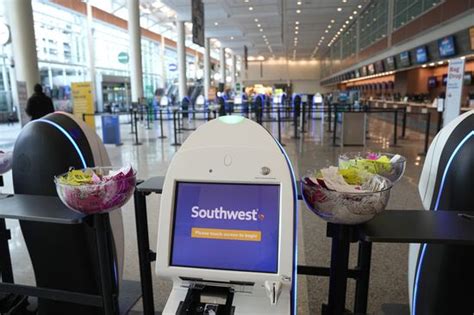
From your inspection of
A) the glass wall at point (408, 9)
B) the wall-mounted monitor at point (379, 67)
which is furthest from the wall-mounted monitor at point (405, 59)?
the wall-mounted monitor at point (379, 67)

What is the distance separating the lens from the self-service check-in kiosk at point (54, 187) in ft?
6.44

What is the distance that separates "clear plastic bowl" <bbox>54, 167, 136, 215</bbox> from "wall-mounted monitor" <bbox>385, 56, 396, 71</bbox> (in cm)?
1520

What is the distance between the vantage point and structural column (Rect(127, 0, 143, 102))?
52.0 ft

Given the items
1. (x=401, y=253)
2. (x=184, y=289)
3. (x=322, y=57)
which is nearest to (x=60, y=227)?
(x=184, y=289)

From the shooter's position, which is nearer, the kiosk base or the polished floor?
the kiosk base

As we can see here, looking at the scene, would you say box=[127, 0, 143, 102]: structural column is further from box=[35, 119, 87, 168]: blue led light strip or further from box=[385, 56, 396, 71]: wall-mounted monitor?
box=[35, 119, 87, 168]: blue led light strip

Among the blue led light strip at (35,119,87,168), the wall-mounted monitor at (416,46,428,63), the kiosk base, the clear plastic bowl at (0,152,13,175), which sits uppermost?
the wall-mounted monitor at (416,46,428,63)

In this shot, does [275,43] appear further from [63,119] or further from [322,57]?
[63,119]

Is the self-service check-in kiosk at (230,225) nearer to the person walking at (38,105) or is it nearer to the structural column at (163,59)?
the person walking at (38,105)

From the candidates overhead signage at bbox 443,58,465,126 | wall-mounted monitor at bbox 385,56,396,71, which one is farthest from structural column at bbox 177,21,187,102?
overhead signage at bbox 443,58,465,126

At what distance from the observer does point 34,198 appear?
1.73 m

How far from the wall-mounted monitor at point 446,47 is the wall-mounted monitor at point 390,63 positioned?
466 centimetres

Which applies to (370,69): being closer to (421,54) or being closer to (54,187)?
(421,54)

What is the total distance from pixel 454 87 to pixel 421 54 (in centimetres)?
563
